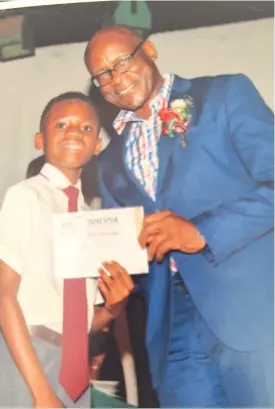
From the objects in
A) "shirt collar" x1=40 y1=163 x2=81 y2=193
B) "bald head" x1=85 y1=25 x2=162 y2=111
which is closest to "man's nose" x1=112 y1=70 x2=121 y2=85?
"bald head" x1=85 y1=25 x2=162 y2=111

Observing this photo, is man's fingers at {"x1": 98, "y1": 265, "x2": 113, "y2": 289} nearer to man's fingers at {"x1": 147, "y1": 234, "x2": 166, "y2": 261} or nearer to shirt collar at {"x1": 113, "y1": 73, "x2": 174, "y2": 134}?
man's fingers at {"x1": 147, "y1": 234, "x2": 166, "y2": 261}

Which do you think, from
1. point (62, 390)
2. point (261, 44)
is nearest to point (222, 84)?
point (261, 44)

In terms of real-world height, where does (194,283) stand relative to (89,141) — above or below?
below

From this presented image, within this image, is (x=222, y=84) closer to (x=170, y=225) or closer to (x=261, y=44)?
(x=261, y=44)

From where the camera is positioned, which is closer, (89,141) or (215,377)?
(215,377)

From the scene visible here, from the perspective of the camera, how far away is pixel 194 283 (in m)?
1.14

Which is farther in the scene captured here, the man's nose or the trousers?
the man's nose

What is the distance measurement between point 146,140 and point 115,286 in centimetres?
28

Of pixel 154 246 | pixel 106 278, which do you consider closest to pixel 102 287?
pixel 106 278

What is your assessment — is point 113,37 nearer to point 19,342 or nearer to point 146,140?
point 146,140

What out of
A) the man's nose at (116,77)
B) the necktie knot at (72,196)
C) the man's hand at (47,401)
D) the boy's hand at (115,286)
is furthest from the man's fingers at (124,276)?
the man's nose at (116,77)

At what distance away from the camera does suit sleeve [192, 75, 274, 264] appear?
3.72ft

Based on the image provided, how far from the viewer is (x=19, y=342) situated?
115 cm

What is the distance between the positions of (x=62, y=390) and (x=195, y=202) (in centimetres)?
42
